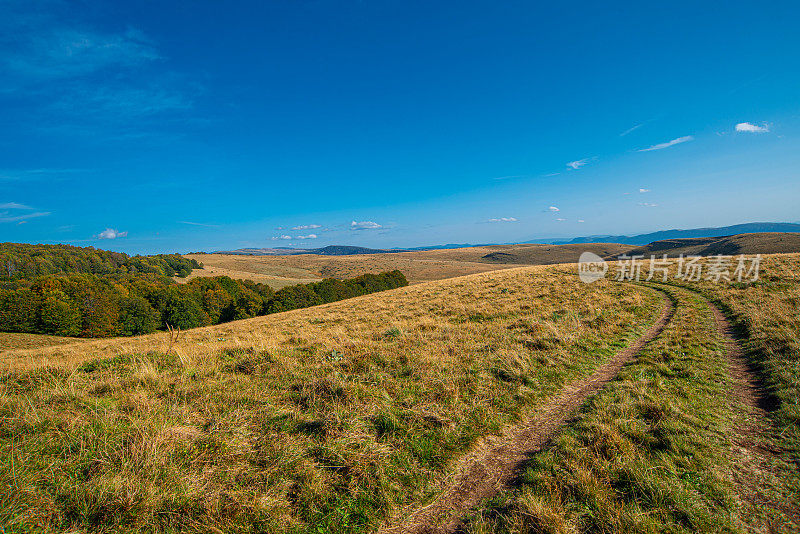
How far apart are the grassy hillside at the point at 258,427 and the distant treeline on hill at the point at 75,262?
101 metres

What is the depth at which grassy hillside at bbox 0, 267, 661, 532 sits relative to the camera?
3.40m

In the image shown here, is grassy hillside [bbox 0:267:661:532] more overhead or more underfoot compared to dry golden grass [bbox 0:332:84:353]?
more overhead

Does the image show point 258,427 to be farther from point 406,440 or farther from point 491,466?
point 491,466

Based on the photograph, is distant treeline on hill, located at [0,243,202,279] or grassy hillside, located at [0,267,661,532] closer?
grassy hillside, located at [0,267,661,532]

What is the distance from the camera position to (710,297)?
16938 millimetres

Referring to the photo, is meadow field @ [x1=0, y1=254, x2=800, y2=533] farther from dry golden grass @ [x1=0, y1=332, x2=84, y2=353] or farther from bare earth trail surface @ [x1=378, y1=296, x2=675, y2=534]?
dry golden grass @ [x1=0, y1=332, x2=84, y2=353]

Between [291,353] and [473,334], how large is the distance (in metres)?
6.65

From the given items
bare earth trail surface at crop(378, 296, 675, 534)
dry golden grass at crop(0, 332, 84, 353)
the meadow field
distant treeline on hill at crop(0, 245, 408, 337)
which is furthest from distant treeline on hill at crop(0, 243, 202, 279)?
bare earth trail surface at crop(378, 296, 675, 534)

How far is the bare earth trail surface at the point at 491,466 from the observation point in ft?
12.5

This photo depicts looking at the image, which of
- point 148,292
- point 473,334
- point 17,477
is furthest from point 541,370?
point 148,292

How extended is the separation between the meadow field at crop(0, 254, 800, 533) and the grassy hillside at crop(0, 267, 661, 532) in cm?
3

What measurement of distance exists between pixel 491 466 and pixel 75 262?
437 ft

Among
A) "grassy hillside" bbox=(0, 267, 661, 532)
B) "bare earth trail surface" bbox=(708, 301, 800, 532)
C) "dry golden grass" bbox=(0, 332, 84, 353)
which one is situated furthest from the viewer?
"dry golden grass" bbox=(0, 332, 84, 353)

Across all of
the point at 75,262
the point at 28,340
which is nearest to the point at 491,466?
the point at 28,340
